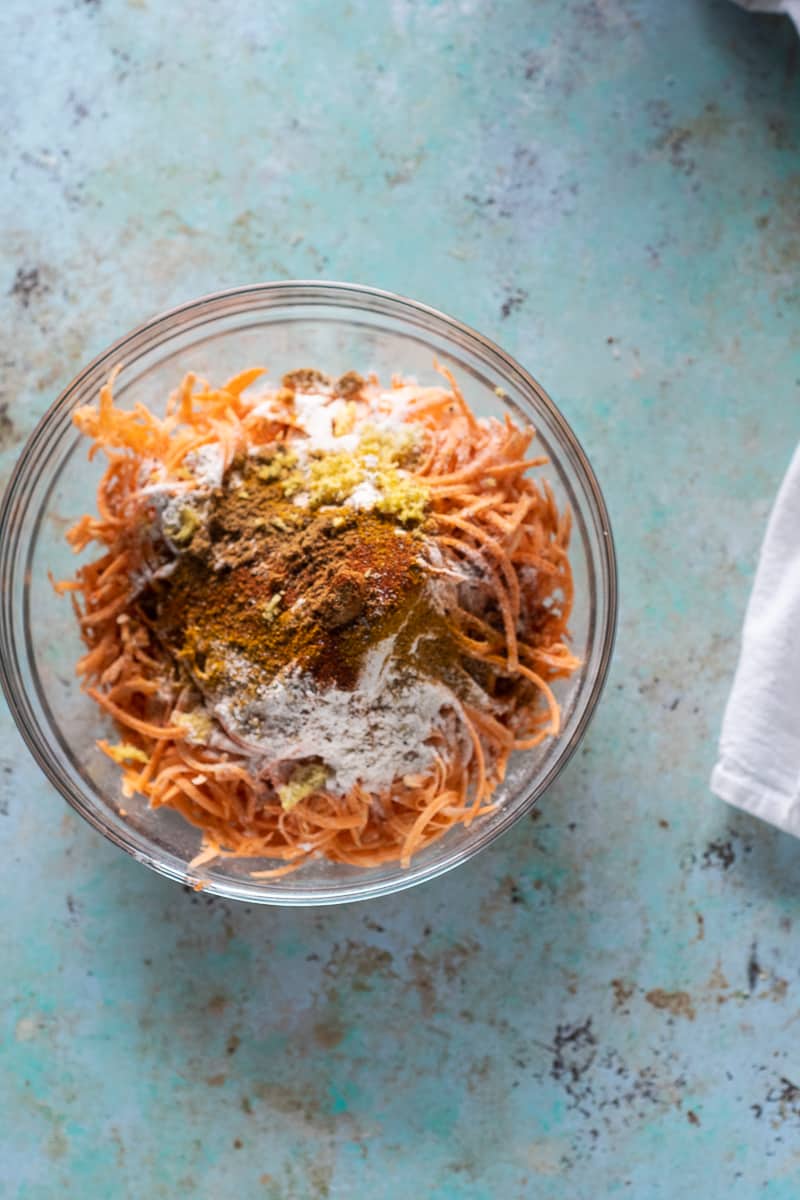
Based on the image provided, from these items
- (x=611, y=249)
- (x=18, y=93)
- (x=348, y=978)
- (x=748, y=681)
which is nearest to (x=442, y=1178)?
(x=348, y=978)

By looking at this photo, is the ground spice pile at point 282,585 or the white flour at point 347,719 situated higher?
the ground spice pile at point 282,585

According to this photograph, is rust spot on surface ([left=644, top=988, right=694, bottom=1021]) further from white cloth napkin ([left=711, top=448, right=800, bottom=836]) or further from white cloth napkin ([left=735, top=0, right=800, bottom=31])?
white cloth napkin ([left=735, top=0, right=800, bottom=31])

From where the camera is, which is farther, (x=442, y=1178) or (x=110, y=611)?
(x=442, y=1178)

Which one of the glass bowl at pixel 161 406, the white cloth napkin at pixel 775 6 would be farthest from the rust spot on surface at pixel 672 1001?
the white cloth napkin at pixel 775 6

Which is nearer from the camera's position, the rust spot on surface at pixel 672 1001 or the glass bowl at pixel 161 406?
the glass bowl at pixel 161 406

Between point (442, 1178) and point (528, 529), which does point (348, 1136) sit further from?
point (528, 529)

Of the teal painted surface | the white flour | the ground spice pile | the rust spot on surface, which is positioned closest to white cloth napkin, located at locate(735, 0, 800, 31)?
the teal painted surface

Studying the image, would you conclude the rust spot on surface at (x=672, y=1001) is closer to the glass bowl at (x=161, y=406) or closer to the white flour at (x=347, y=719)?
the glass bowl at (x=161, y=406)
